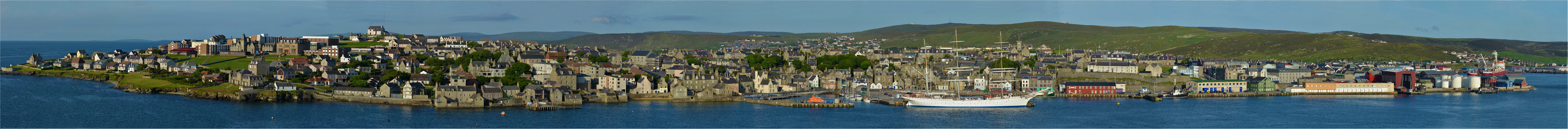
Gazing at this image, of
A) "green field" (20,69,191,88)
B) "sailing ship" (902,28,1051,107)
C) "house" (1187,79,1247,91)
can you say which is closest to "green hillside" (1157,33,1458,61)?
"house" (1187,79,1247,91)

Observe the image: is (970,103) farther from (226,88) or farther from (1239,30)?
(1239,30)

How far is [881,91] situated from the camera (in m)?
68.9

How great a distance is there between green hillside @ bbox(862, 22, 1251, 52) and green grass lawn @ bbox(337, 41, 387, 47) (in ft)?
225

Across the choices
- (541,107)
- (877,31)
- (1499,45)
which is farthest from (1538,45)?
(541,107)

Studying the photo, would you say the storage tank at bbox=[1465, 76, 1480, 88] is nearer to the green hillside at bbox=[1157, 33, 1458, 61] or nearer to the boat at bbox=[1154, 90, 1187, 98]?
the boat at bbox=[1154, 90, 1187, 98]

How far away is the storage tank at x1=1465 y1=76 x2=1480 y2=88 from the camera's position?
73.5m

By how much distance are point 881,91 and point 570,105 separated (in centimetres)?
2115

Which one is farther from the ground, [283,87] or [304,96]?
[283,87]

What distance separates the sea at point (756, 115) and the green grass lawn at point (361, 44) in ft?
92.3

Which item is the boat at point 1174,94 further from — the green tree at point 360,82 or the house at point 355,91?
the green tree at point 360,82

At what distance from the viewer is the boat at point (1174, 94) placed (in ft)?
214

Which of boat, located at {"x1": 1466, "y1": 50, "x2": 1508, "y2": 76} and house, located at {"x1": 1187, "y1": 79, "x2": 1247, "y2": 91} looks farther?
boat, located at {"x1": 1466, "y1": 50, "x2": 1508, "y2": 76}

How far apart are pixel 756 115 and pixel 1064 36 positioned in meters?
116

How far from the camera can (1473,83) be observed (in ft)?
242
